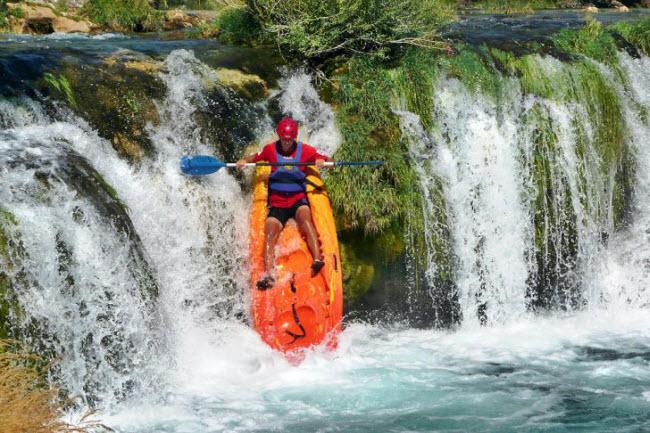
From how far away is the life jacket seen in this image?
7.61 meters

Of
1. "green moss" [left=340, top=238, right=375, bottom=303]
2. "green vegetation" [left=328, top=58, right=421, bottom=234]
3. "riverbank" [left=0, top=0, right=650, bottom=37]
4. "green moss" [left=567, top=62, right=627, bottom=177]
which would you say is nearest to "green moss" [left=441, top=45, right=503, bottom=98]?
"green vegetation" [left=328, top=58, right=421, bottom=234]

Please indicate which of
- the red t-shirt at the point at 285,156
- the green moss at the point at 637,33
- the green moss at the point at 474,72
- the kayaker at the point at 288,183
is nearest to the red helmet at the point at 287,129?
the kayaker at the point at 288,183

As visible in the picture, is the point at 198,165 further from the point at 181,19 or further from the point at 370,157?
the point at 181,19

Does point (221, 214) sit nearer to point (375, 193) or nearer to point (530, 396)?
point (375, 193)

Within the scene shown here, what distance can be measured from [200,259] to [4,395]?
339 centimetres

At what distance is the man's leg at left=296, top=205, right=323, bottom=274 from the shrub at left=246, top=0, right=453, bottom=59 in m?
1.90

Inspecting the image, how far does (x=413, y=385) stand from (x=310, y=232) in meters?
1.51

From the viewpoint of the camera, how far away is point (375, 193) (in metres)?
8.16

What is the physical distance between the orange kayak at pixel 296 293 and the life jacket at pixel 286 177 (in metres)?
0.19

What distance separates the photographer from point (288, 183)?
7621 mm

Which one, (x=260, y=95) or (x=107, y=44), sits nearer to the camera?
(x=260, y=95)

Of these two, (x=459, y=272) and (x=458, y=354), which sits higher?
(x=459, y=272)

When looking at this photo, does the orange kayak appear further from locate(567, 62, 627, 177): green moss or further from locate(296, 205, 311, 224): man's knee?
locate(567, 62, 627, 177): green moss

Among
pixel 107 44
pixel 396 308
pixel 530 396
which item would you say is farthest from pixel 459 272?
pixel 107 44
